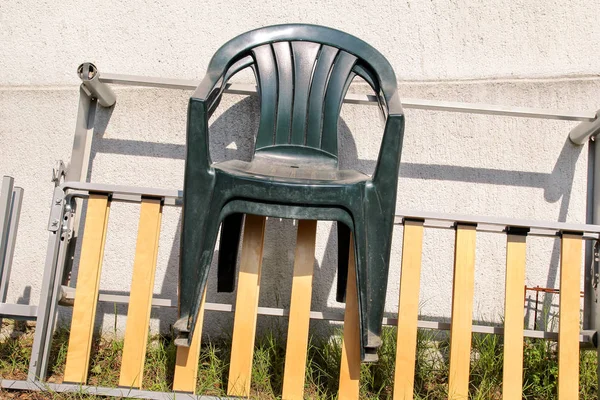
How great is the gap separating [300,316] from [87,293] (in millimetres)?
698

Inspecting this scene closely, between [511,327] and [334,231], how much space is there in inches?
32.5

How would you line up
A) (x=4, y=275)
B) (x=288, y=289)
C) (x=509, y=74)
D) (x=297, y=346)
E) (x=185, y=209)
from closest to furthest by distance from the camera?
(x=185, y=209), (x=297, y=346), (x=4, y=275), (x=288, y=289), (x=509, y=74)

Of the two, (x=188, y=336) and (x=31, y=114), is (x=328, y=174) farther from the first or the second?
(x=31, y=114)

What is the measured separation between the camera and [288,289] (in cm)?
229

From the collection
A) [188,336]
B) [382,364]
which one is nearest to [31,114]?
[188,336]

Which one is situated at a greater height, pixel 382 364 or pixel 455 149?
pixel 455 149

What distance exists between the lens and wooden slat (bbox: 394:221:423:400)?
5.68 ft

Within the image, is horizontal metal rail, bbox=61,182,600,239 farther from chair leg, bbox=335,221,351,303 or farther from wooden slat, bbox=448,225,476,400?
chair leg, bbox=335,221,351,303

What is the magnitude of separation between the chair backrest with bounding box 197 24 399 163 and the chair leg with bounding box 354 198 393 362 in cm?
47

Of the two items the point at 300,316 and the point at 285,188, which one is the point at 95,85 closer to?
the point at 285,188

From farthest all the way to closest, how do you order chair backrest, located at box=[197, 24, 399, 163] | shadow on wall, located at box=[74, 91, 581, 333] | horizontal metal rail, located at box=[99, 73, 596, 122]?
shadow on wall, located at box=[74, 91, 581, 333], horizontal metal rail, located at box=[99, 73, 596, 122], chair backrest, located at box=[197, 24, 399, 163]

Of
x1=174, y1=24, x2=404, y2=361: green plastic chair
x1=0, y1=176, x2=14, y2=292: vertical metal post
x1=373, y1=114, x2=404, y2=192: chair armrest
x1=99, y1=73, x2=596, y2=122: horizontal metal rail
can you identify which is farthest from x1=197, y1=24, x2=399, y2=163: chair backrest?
x1=0, y1=176, x2=14, y2=292: vertical metal post

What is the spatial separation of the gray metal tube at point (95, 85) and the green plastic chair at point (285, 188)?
0.52 metres

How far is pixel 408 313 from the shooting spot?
5.82 feet
